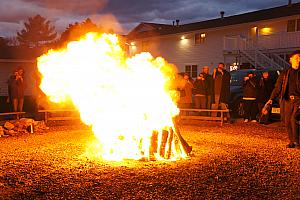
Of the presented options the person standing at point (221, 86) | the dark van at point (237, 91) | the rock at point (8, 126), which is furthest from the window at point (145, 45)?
the rock at point (8, 126)

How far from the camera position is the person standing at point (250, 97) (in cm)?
1384

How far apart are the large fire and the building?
14427 mm

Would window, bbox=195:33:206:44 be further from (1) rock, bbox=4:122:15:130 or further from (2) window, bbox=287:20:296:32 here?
(1) rock, bbox=4:122:15:130

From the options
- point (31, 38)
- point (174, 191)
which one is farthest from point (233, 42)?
point (31, 38)

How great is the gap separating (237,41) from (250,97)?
15808 mm

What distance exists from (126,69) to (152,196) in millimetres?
4769

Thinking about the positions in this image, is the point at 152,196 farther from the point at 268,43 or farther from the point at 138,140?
the point at 268,43

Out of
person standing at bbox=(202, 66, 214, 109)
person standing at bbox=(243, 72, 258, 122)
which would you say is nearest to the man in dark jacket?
person standing at bbox=(243, 72, 258, 122)

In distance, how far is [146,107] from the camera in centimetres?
911

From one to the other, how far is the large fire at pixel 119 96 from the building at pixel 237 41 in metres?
14.4

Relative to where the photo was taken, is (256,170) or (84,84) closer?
(256,170)

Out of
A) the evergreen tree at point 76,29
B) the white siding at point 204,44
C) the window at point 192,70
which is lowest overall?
the window at point 192,70

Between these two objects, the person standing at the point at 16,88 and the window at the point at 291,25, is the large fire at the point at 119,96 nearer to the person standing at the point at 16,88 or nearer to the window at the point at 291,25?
the person standing at the point at 16,88

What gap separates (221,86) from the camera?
13.9 meters
